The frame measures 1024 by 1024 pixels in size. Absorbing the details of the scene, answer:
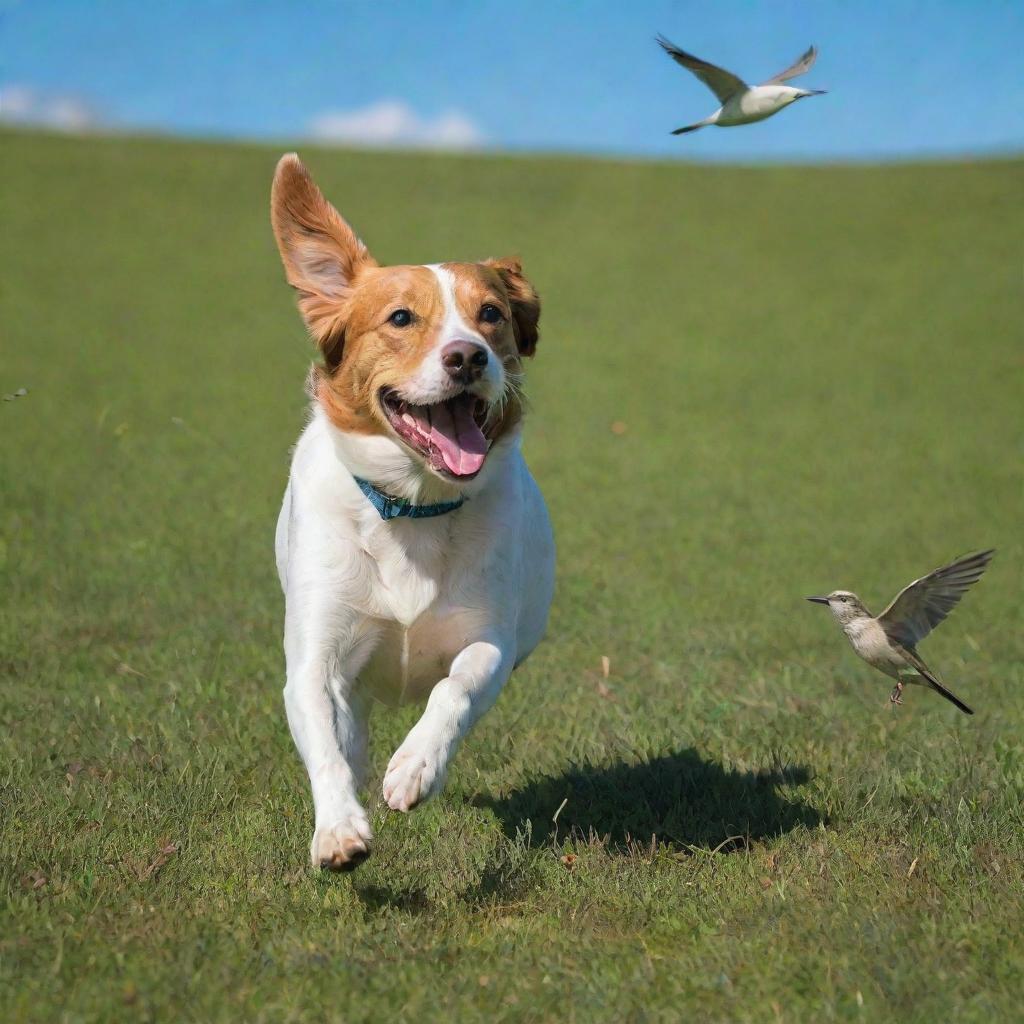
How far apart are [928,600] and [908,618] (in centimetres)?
10

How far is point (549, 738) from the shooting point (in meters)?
5.70

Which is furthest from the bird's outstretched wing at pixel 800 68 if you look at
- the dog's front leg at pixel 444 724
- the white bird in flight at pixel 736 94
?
the dog's front leg at pixel 444 724

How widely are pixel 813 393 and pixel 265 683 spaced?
13.5m

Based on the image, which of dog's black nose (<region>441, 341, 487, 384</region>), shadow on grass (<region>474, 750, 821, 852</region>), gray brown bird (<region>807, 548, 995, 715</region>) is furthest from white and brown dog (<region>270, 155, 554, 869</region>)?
gray brown bird (<region>807, 548, 995, 715</region>)

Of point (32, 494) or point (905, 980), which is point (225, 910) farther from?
point (32, 494)

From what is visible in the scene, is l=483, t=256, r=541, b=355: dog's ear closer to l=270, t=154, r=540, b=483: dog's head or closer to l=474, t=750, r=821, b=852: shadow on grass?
l=270, t=154, r=540, b=483: dog's head

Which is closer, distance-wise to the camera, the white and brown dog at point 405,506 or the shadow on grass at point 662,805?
the white and brown dog at point 405,506

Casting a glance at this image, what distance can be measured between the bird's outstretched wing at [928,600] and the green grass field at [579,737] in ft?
2.21

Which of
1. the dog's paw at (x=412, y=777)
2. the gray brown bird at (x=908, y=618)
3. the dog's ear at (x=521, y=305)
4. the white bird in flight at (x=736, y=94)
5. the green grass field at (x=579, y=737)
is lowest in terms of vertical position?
the green grass field at (x=579, y=737)

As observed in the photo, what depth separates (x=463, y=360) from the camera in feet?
14.1

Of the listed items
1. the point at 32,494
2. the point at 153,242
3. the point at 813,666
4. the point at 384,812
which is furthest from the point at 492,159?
the point at 384,812

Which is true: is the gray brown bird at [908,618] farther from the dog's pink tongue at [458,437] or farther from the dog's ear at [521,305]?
the dog's ear at [521,305]

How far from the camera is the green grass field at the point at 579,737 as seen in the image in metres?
3.52

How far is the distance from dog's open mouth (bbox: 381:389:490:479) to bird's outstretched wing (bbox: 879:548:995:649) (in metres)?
1.32
